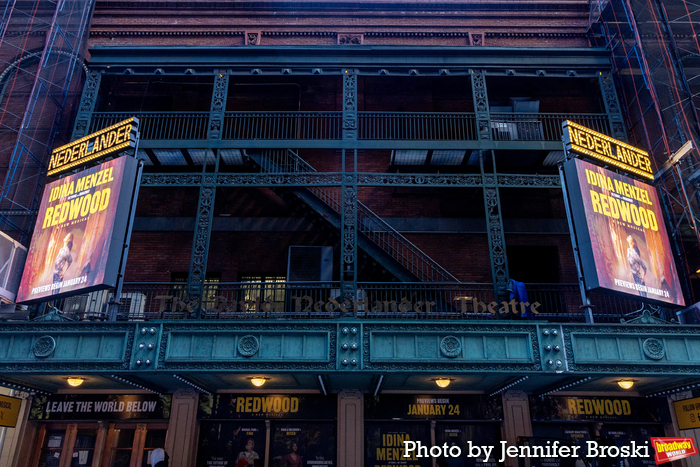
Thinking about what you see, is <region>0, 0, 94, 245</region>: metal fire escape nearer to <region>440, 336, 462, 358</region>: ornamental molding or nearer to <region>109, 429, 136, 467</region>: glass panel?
<region>109, 429, 136, 467</region>: glass panel

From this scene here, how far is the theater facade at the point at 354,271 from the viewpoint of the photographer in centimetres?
1153

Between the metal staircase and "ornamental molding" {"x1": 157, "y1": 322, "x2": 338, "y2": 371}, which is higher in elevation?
the metal staircase

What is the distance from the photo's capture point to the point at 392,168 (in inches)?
701

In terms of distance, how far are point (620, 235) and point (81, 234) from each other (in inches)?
539

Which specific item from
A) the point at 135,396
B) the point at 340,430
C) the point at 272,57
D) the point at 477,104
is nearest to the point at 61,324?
the point at 135,396

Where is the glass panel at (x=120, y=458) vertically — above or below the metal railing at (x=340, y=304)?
below

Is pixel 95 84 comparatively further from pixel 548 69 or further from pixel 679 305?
pixel 679 305

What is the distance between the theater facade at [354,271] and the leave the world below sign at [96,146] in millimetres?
298

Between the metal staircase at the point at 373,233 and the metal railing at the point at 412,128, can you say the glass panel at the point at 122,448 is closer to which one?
the metal staircase at the point at 373,233

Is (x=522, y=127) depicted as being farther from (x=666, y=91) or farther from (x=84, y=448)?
(x=84, y=448)

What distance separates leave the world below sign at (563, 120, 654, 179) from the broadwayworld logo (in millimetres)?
7020

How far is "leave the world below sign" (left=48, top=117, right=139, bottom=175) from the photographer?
13.4 metres

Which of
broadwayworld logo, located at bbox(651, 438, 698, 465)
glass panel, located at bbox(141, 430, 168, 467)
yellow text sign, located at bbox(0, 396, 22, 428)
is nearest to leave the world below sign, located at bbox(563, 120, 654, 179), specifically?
broadwayworld logo, located at bbox(651, 438, 698, 465)

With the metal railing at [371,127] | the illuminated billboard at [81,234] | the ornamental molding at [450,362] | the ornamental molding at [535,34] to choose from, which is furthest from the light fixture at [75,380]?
the ornamental molding at [535,34]
